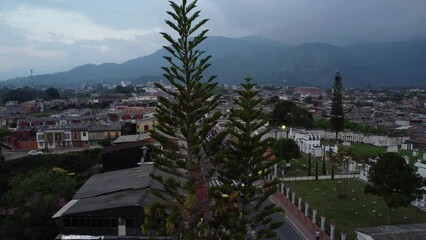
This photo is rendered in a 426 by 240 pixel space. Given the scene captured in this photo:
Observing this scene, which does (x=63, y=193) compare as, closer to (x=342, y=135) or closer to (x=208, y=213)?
(x=208, y=213)

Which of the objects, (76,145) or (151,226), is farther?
(76,145)

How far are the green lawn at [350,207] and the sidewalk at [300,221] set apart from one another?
1099mm

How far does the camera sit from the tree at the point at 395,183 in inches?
746

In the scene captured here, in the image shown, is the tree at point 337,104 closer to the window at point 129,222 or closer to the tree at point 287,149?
the tree at point 287,149

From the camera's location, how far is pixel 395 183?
1962 cm

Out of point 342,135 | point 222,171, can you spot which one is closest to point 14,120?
point 342,135

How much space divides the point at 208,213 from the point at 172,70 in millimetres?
4648

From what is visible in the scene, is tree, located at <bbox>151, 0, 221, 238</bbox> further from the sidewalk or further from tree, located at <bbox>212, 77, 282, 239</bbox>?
the sidewalk

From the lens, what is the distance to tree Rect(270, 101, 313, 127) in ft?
186

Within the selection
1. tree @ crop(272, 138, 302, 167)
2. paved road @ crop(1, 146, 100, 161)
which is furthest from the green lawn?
paved road @ crop(1, 146, 100, 161)

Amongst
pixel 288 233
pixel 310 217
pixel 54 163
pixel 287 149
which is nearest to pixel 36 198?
pixel 54 163

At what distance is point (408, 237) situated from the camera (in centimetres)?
1439

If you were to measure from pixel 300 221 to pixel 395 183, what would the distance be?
17.6 ft

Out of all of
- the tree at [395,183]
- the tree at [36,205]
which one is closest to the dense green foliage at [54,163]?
the tree at [36,205]
